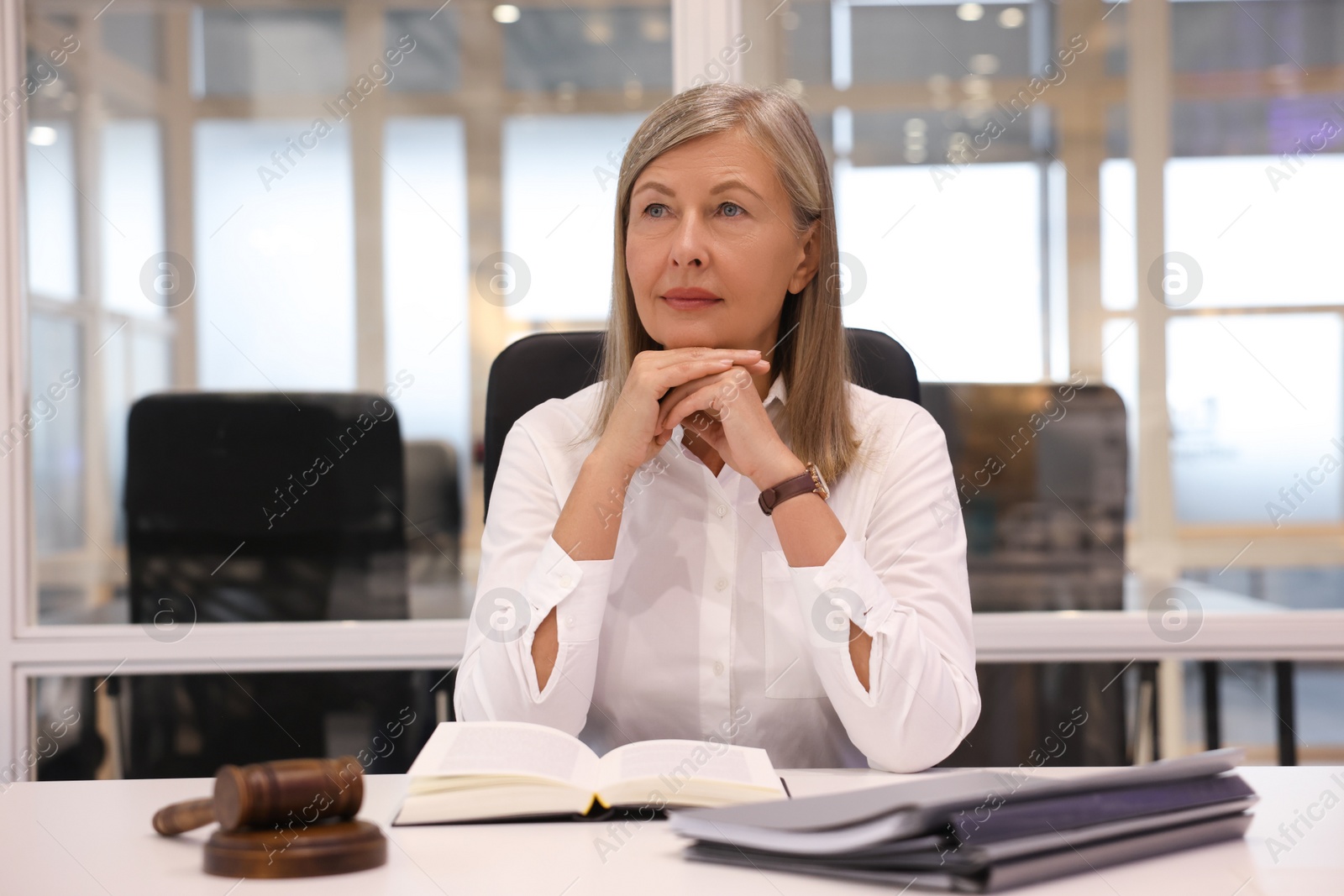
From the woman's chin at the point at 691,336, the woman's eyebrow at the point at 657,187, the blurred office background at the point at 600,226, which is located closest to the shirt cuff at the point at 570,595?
the woman's chin at the point at 691,336

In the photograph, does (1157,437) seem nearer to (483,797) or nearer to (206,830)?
(483,797)

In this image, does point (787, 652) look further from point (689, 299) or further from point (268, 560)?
point (268, 560)

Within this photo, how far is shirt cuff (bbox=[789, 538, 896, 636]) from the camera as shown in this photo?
135 cm

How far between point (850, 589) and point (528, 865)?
2.04ft

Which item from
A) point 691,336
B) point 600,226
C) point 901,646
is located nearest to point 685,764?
point 901,646

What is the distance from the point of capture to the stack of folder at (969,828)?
0.78m

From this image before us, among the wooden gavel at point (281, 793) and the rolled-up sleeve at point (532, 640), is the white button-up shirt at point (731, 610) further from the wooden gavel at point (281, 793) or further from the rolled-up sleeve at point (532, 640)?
the wooden gavel at point (281, 793)

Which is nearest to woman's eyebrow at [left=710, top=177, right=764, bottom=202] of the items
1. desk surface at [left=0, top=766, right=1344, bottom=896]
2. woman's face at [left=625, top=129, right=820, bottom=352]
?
woman's face at [left=625, top=129, right=820, bottom=352]

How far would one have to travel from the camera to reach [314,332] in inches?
93.6

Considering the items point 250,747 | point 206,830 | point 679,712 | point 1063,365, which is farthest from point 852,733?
point 250,747

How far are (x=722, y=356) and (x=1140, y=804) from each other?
32.8 inches

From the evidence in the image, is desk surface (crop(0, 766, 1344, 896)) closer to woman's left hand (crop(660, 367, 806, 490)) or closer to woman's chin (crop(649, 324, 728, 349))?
woman's left hand (crop(660, 367, 806, 490))

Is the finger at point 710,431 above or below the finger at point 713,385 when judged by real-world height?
below

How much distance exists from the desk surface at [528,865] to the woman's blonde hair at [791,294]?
2.57 ft
